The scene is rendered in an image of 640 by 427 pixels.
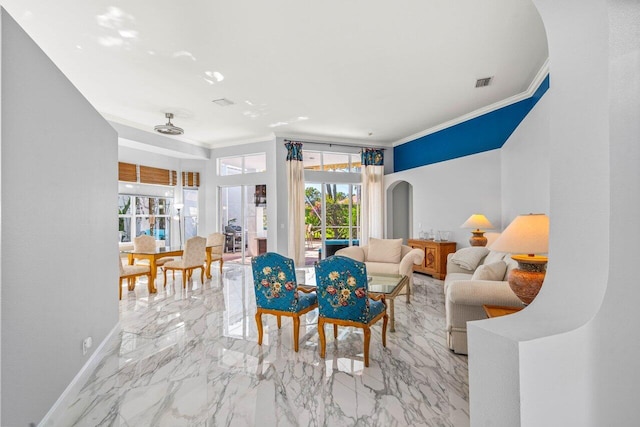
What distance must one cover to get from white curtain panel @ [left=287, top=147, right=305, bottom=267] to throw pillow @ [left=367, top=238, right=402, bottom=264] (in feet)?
7.23

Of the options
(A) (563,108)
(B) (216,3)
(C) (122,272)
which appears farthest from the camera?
(C) (122,272)

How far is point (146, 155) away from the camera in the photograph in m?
7.07

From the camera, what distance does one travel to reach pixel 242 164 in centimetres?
761

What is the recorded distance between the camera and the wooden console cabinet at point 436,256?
5.60m

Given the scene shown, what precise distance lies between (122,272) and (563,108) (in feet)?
16.7

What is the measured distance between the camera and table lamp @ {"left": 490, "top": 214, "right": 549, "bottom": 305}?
6.30ft

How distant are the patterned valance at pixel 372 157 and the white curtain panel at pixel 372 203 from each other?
0.10 metres

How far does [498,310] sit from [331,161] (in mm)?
5761

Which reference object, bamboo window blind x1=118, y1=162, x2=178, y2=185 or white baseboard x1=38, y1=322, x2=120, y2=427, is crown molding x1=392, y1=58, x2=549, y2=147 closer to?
white baseboard x1=38, y1=322, x2=120, y2=427

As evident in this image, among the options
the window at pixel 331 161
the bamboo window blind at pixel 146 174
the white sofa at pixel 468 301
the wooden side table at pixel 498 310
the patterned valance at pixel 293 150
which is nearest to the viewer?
the wooden side table at pixel 498 310

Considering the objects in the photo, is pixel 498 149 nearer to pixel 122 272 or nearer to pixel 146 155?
pixel 122 272

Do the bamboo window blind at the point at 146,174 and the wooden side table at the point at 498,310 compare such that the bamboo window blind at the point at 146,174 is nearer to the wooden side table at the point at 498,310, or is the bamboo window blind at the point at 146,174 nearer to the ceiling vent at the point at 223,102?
the ceiling vent at the point at 223,102

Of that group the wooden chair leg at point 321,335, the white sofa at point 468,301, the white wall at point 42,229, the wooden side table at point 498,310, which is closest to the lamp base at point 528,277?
the wooden side table at point 498,310

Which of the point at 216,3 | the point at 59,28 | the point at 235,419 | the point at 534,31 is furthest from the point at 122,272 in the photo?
the point at 534,31
